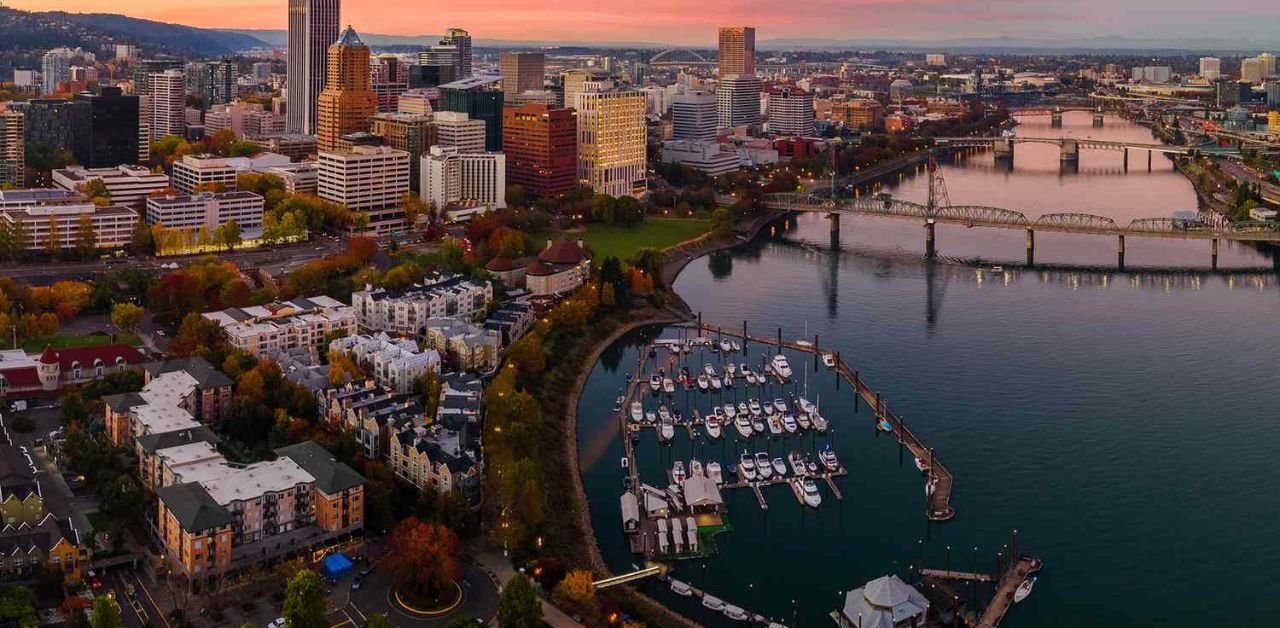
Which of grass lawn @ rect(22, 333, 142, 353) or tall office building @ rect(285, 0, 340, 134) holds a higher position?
tall office building @ rect(285, 0, 340, 134)

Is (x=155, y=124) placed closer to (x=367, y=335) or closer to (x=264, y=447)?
(x=367, y=335)

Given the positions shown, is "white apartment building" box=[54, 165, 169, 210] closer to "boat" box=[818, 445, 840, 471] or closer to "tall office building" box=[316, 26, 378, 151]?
Result: "tall office building" box=[316, 26, 378, 151]

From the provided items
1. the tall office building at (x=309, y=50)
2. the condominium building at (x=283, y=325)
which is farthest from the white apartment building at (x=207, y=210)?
the tall office building at (x=309, y=50)

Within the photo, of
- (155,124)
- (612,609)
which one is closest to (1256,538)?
(612,609)

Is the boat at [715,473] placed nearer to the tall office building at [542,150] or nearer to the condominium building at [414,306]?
the condominium building at [414,306]

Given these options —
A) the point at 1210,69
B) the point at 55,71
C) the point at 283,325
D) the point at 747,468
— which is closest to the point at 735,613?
the point at 747,468

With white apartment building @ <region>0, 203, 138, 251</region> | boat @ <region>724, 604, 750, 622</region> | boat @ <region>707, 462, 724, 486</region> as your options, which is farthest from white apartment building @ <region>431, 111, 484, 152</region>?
boat @ <region>724, 604, 750, 622</region>
